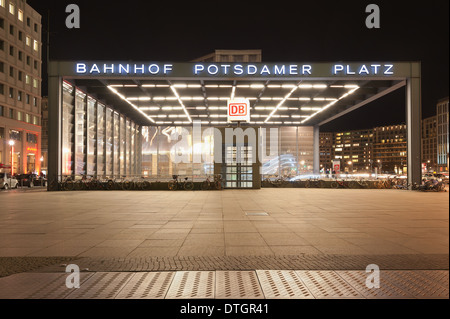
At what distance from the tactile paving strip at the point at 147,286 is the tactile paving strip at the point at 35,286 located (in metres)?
0.82

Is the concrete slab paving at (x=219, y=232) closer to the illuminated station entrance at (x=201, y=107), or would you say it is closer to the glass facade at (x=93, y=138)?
the illuminated station entrance at (x=201, y=107)

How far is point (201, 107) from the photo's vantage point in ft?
134

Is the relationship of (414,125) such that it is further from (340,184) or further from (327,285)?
(327,285)

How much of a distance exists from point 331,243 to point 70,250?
19.4 feet

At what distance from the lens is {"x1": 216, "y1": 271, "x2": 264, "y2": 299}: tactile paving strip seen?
5141 mm

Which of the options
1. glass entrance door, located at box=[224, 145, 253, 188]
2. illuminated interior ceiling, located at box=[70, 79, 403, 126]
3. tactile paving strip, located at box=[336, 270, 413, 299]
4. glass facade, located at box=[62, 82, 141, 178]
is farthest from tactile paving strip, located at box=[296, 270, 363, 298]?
glass facade, located at box=[62, 82, 141, 178]

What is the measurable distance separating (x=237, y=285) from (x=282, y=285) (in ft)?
2.27

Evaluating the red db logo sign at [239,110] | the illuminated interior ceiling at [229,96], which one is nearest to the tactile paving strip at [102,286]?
the red db logo sign at [239,110]

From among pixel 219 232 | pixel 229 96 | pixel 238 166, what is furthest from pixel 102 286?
pixel 229 96


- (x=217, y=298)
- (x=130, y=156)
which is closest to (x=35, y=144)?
(x=130, y=156)

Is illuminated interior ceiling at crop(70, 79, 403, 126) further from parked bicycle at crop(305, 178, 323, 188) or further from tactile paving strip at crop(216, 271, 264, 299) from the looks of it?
tactile paving strip at crop(216, 271, 264, 299)

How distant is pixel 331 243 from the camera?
8.55 metres

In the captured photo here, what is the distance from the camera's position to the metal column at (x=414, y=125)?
2844 centimetres
